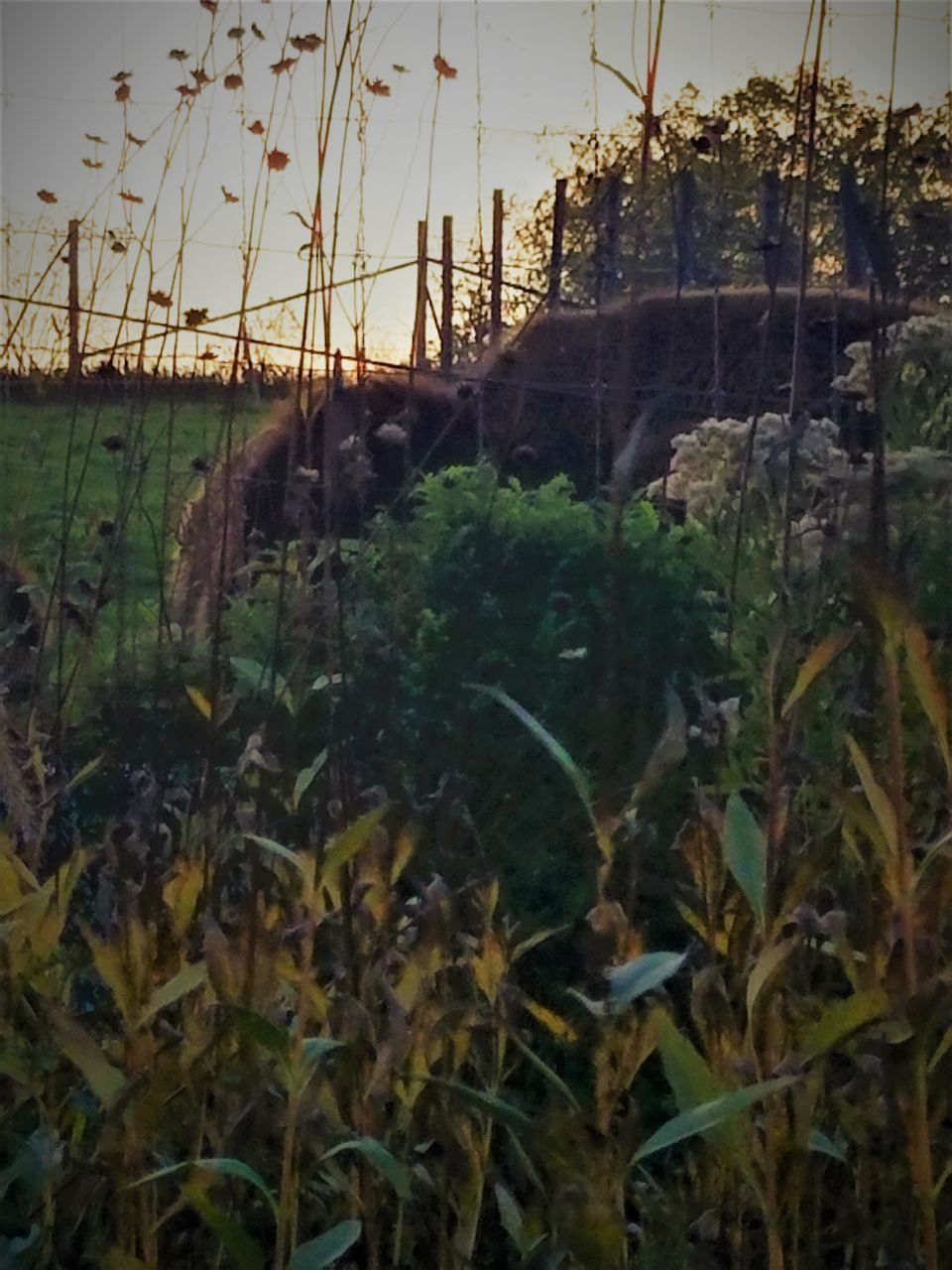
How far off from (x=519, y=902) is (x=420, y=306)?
3.42 feet

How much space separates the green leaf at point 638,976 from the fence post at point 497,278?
3.62 ft

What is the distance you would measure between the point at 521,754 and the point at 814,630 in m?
0.38

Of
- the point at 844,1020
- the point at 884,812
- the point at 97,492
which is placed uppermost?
the point at 97,492

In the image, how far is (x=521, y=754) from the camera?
165 cm

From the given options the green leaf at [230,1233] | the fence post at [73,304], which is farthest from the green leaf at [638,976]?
the fence post at [73,304]

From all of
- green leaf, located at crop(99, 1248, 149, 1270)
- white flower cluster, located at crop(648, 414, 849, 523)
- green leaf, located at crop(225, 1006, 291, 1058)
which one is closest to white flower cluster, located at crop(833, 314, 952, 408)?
white flower cluster, located at crop(648, 414, 849, 523)

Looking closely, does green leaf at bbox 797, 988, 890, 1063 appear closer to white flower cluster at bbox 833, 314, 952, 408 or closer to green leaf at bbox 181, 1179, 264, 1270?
green leaf at bbox 181, 1179, 264, 1270

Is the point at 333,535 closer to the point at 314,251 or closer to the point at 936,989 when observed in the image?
the point at 314,251

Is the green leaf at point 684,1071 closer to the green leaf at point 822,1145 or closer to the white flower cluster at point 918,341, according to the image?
the green leaf at point 822,1145

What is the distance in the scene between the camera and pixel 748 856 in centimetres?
85

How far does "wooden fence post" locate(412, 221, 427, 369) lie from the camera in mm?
1639

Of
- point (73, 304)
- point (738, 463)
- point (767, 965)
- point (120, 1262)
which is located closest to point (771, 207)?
point (738, 463)

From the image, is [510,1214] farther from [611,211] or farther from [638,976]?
[611,211]

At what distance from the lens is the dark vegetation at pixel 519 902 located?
839 millimetres
